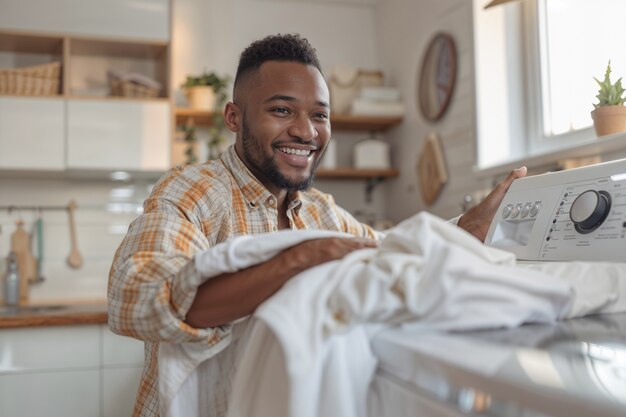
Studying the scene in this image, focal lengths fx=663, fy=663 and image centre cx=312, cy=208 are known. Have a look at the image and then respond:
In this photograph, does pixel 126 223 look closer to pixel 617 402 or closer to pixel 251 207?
pixel 251 207

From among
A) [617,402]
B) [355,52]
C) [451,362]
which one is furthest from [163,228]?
[355,52]

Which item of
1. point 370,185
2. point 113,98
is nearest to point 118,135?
point 113,98

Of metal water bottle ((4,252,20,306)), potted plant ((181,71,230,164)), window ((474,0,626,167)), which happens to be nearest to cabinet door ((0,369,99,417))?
metal water bottle ((4,252,20,306))

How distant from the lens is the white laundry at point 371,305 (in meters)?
0.53

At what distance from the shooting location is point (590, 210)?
90 cm

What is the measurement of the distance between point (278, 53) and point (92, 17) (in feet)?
6.96

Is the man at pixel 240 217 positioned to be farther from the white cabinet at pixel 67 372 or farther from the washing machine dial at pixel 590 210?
the white cabinet at pixel 67 372

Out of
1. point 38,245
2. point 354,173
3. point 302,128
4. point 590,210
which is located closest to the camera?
point 590,210

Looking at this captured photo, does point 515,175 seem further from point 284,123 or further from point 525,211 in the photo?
point 284,123

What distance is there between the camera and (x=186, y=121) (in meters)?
3.46

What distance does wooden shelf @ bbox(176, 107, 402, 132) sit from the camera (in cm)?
331

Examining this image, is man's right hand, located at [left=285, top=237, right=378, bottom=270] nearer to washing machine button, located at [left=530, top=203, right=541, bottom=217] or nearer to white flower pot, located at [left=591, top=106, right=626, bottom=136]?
washing machine button, located at [left=530, top=203, right=541, bottom=217]

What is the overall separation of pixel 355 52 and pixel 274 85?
106 inches

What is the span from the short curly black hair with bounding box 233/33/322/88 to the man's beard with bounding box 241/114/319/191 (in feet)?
0.39
